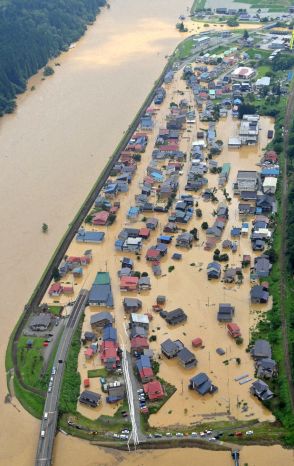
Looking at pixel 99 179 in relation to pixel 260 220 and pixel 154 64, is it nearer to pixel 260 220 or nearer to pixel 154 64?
pixel 260 220

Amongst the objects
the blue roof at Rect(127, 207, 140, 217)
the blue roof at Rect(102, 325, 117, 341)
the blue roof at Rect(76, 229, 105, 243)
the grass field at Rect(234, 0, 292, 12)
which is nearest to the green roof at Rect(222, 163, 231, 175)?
the blue roof at Rect(127, 207, 140, 217)

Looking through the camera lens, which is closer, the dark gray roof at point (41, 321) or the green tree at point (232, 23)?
the dark gray roof at point (41, 321)

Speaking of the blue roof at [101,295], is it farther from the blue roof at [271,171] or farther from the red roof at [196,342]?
the blue roof at [271,171]

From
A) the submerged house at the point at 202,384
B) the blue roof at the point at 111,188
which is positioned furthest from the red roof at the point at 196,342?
the blue roof at the point at 111,188

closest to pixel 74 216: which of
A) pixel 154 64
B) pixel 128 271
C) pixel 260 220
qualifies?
pixel 128 271

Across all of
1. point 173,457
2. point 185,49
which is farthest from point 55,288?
point 185,49

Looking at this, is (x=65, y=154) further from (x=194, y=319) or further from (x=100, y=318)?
(x=194, y=319)

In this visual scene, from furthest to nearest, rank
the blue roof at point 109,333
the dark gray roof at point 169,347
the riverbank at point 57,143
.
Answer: the riverbank at point 57,143 < the blue roof at point 109,333 < the dark gray roof at point 169,347

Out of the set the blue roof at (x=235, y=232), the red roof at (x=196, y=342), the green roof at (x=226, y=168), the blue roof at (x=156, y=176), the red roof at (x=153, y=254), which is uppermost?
the blue roof at (x=156, y=176)
